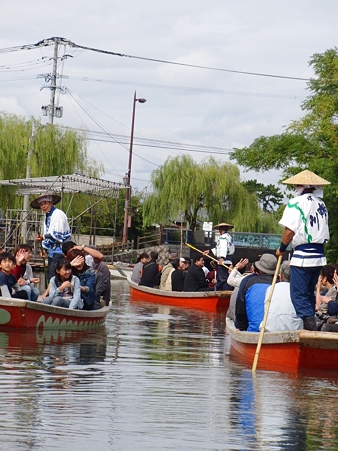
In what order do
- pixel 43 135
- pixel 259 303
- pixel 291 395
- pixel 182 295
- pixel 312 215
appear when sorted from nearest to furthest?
pixel 291 395
pixel 312 215
pixel 259 303
pixel 182 295
pixel 43 135

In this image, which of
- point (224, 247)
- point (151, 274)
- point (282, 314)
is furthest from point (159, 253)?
point (282, 314)

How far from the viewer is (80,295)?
11.9 meters

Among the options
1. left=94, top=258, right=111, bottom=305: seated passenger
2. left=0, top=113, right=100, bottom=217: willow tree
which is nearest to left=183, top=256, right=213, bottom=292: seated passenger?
left=94, top=258, right=111, bottom=305: seated passenger

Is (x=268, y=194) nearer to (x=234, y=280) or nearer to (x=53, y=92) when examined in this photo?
(x=53, y=92)

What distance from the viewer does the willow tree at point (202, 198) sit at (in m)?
48.8

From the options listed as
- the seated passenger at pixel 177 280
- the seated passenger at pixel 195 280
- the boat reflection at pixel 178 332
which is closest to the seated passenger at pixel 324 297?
the boat reflection at pixel 178 332

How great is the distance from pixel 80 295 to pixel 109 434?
6.69m

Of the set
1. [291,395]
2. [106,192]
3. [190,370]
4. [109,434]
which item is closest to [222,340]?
[190,370]

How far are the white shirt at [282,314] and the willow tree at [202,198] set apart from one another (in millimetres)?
39361

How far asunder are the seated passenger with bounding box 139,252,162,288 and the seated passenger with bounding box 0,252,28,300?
10.9 meters

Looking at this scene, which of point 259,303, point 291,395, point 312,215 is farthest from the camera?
point 259,303

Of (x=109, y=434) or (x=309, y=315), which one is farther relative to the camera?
(x=309, y=315)

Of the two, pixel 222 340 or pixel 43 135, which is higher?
pixel 43 135

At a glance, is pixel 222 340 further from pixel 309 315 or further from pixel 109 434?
pixel 109 434
